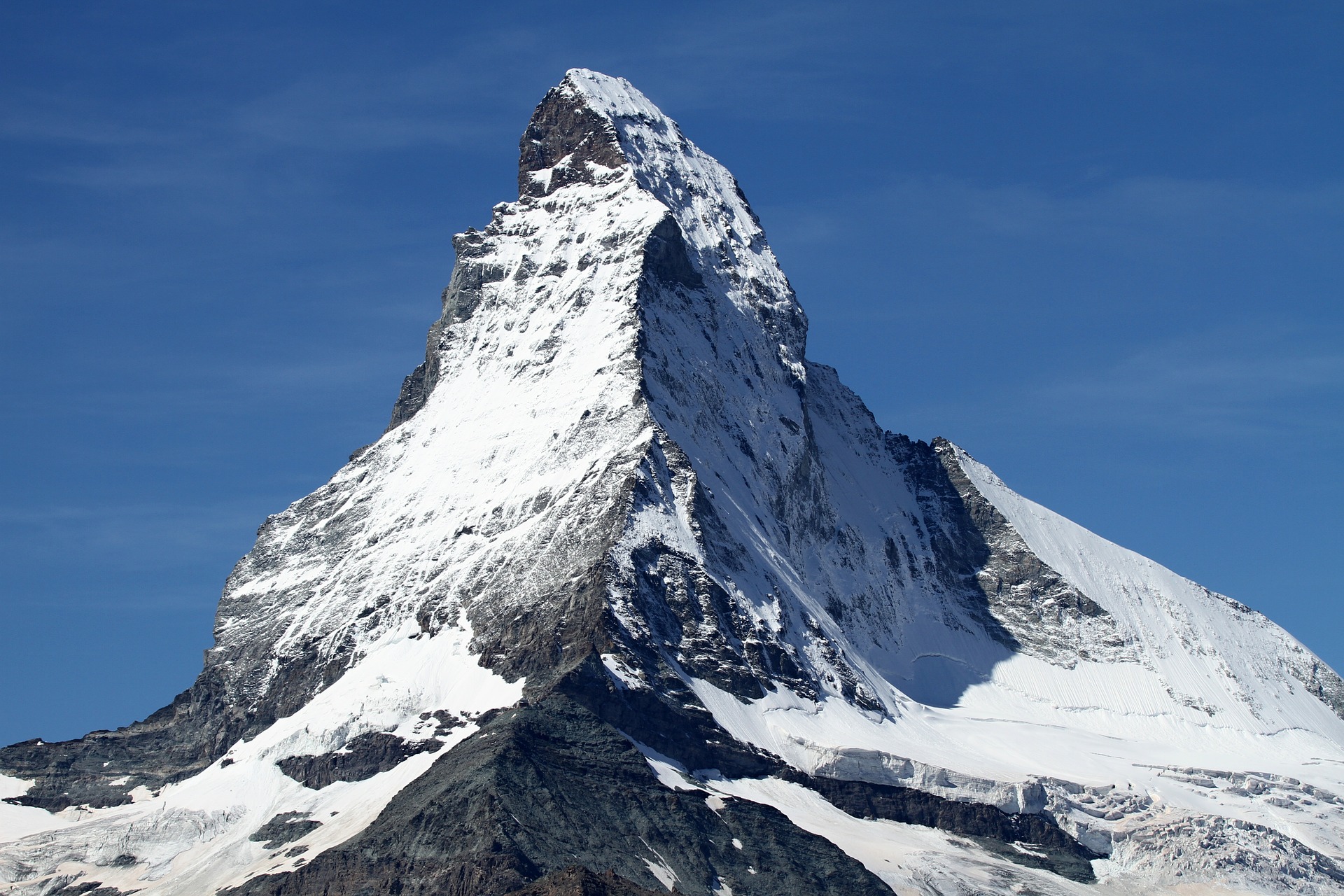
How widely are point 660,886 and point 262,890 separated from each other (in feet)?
114

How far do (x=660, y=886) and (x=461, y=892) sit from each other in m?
17.9

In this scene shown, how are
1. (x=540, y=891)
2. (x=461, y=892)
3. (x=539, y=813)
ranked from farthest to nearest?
1. (x=539, y=813)
2. (x=461, y=892)
3. (x=540, y=891)

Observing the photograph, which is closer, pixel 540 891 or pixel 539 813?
pixel 540 891

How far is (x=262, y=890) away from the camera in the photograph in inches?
7854

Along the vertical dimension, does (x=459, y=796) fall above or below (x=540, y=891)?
above

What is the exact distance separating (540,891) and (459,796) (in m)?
52.2

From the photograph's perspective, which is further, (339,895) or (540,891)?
(339,895)

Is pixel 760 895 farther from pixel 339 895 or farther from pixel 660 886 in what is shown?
pixel 339 895

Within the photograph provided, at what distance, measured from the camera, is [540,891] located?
148 m

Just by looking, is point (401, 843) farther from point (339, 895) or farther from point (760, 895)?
point (760, 895)

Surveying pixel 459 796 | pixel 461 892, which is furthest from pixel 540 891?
pixel 459 796

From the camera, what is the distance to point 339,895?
192 meters

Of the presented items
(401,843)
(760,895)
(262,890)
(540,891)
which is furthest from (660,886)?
(540,891)

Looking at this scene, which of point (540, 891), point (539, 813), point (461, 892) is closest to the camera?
point (540, 891)
